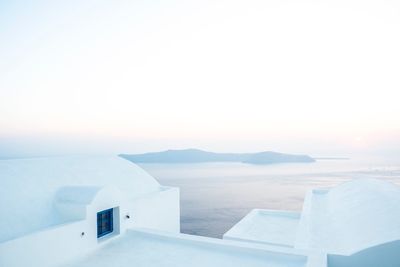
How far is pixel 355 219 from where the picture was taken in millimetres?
10953

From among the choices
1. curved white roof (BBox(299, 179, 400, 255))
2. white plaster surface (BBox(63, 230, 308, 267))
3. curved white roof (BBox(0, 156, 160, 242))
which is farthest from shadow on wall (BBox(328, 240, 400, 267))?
curved white roof (BBox(0, 156, 160, 242))

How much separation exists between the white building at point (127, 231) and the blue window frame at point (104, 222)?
1.4 inches

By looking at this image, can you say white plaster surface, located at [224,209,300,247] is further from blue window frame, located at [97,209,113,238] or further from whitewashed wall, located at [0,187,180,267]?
blue window frame, located at [97,209,113,238]

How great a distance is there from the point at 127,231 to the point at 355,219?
8875 mm

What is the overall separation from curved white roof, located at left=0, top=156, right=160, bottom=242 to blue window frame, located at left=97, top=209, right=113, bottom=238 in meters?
0.99

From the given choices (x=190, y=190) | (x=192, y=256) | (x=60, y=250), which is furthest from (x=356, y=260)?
(x=190, y=190)

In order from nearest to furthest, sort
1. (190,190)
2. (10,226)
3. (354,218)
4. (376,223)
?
(10,226) → (376,223) → (354,218) → (190,190)

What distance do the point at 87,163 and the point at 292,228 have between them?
11.1 meters

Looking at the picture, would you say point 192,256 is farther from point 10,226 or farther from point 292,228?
point 292,228

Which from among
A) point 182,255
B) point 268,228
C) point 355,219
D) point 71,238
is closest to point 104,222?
point 71,238

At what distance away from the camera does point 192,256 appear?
7.93 m

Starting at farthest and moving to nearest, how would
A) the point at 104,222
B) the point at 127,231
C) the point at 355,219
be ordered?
the point at 355,219 → the point at 127,231 → the point at 104,222

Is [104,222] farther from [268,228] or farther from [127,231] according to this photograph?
[268,228]

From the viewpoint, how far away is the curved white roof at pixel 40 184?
845 centimetres
